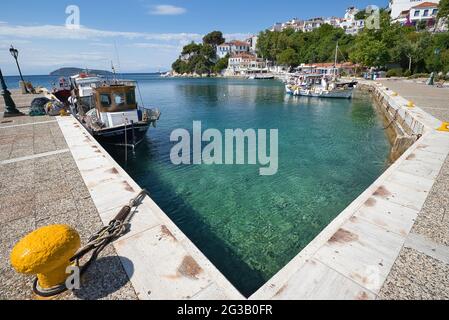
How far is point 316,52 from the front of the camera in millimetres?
92375

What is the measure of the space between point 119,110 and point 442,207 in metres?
14.6

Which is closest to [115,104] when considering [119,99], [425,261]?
[119,99]

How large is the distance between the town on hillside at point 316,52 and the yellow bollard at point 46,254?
59.2 meters

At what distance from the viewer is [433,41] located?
164 feet

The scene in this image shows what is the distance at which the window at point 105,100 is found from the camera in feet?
42.7

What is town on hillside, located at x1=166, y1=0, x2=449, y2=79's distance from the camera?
5759 cm

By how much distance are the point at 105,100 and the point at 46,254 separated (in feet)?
40.1

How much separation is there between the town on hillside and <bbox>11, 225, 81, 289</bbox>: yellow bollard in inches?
2333

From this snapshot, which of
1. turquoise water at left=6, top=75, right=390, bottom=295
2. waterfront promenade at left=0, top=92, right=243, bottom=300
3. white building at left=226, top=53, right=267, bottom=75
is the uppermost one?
white building at left=226, top=53, right=267, bottom=75

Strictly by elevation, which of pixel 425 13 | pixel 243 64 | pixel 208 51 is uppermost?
pixel 425 13

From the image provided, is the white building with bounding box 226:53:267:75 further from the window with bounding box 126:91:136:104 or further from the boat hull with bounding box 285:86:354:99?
the window with bounding box 126:91:136:104

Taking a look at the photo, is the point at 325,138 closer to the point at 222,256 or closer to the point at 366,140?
the point at 366,140

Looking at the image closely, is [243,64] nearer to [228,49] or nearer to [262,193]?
[228,49]

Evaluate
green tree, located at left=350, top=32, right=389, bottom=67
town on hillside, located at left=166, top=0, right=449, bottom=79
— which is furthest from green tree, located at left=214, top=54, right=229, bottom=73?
green tree, located at left=350, top=32, right=389, bottom=67
